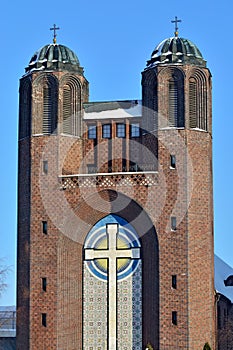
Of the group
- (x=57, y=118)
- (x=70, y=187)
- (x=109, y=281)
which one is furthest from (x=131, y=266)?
(x=57, y=118)

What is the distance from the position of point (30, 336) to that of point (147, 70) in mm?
15195

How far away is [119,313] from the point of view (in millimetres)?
48406

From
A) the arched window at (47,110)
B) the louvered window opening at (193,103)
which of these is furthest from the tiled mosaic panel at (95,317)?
the louvered window opening at (193,103)

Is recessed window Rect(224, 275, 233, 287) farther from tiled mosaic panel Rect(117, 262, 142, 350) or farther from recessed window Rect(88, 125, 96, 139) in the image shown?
recessed window Rect(88, 125, 96, 139)

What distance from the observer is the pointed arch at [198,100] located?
4881cm

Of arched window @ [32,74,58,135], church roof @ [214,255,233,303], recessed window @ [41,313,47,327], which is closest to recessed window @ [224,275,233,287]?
church roof @ [214,255,233,303]

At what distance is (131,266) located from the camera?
48.9m

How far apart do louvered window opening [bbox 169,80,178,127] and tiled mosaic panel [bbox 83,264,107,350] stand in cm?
918

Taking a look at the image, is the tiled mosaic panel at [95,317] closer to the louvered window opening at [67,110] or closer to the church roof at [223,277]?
the louvered window opening at [67,110]

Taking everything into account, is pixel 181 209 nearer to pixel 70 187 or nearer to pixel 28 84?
pixel 70 187

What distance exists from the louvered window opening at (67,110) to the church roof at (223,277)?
49.7ft

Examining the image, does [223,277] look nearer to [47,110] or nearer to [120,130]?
[120,130]

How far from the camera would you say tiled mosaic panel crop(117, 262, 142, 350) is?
48000mm

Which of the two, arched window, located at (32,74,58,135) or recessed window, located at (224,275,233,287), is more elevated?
arched window, located at (32,74,58,135)
